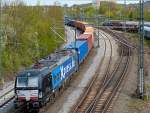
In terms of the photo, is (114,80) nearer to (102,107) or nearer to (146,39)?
(102,107)

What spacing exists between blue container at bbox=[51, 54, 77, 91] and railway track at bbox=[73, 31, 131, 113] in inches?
85.5

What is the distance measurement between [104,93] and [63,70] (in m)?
3.89

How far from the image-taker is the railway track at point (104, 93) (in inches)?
1245

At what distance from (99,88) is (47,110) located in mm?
9006

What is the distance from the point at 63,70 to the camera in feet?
120

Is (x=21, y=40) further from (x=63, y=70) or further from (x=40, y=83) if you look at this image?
(x=40, y=83)

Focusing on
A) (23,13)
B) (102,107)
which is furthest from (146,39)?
(102,107)

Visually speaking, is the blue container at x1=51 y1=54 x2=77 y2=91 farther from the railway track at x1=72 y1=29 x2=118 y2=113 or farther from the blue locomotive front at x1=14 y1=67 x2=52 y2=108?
the blue locomotive front at x1=14 y1=67 x2=52 y2=108

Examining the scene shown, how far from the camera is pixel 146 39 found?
263 feet

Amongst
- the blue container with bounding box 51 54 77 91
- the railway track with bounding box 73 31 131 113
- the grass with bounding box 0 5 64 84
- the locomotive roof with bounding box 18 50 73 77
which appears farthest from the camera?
the grass with bounding box 0 5 64 84

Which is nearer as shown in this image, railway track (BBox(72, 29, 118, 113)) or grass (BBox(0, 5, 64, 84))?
railway track (BBox(72, 29, 118, 113))

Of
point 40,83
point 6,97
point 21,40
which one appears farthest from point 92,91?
point 21,40

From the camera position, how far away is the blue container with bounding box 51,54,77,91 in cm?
3312

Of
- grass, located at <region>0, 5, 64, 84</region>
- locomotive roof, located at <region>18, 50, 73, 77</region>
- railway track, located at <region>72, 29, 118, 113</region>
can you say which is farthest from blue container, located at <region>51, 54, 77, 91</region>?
grass, located at <region>0, 5, 64, 84</region>
